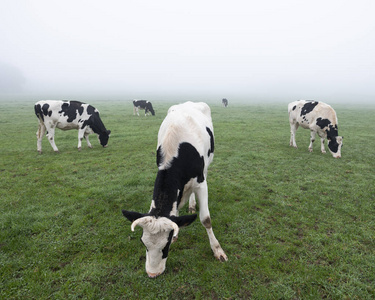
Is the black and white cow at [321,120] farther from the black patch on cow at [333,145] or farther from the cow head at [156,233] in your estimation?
the cow head at [156,233]

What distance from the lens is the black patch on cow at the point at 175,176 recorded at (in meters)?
3.22

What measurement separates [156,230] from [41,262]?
2.54 meters

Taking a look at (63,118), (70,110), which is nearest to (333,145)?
(70,110)

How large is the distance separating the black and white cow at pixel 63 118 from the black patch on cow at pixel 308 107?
1154 centimetres

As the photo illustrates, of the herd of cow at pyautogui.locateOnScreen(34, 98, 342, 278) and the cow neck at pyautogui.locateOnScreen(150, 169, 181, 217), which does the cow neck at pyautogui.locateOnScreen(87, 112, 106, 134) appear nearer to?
the herd of cow at pyautogui.locateOnScreen(34, 98, 342, 278)

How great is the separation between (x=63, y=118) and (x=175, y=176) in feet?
32.6

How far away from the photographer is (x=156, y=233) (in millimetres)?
2957

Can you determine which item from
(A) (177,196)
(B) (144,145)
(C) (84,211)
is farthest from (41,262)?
(B) (144,145)

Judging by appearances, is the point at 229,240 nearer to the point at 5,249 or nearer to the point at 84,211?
the point at 84,211

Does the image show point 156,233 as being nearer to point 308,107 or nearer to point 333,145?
point 333,145

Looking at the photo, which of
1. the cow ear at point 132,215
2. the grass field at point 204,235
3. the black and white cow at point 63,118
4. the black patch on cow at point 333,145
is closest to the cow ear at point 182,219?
the cow ear at point 132,215

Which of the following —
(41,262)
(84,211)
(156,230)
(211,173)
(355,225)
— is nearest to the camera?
(156,230)

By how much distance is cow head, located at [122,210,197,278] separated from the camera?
2961mm

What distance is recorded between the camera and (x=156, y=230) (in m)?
2.94
